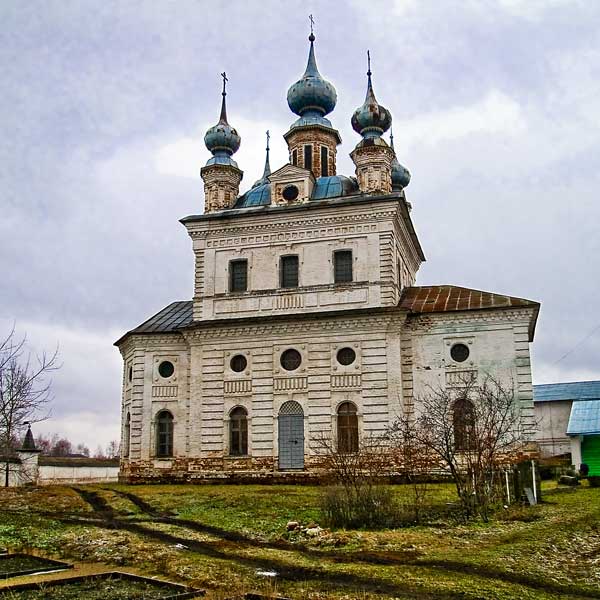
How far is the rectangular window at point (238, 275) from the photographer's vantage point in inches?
1105

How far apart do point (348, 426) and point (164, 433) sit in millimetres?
7204

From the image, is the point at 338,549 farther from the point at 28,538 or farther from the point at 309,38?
the point at 309,38

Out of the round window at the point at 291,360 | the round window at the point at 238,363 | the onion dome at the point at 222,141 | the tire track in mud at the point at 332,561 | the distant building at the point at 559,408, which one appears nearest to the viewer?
the tire track in mud at the point at 332,561

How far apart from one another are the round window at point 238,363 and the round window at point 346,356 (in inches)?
139

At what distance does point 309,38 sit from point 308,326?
14132 mm

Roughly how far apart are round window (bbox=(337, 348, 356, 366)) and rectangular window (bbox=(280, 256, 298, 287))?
3248mm

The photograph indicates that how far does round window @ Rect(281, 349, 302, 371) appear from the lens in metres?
26.5

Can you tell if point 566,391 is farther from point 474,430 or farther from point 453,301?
point 474,430

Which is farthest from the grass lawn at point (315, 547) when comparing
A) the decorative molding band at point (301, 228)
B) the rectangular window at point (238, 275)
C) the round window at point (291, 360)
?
the decorative molding band at point (301, 228)

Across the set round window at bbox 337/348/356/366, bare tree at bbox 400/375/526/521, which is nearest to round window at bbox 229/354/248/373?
round window at bbox 337/348/356/366

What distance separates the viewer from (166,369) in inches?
1121

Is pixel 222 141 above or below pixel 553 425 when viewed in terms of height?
above

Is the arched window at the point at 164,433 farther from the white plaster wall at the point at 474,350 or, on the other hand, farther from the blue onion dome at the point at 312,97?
the blue onion dome at the point at 312,97

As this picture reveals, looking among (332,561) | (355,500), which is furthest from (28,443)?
(332,561)
